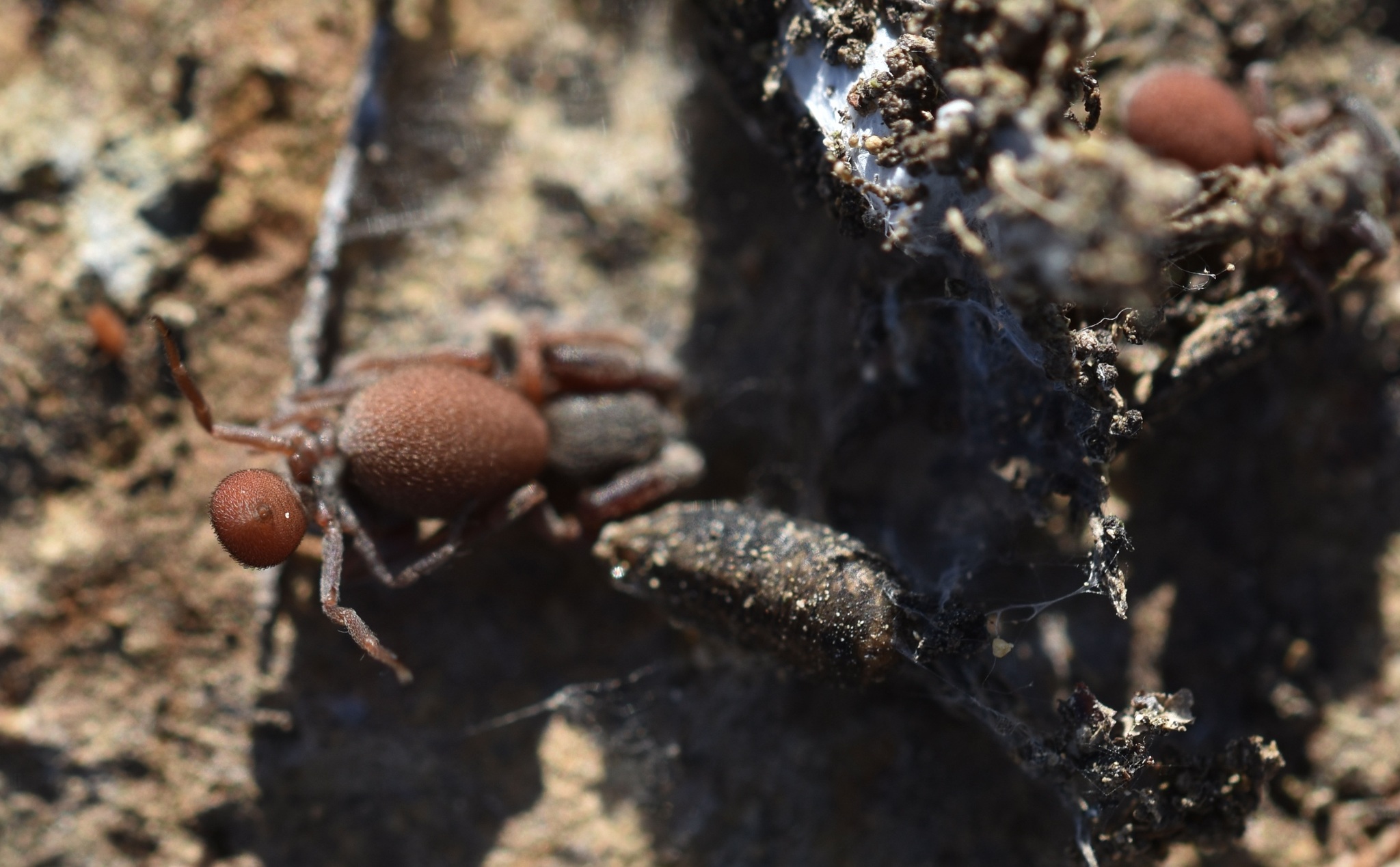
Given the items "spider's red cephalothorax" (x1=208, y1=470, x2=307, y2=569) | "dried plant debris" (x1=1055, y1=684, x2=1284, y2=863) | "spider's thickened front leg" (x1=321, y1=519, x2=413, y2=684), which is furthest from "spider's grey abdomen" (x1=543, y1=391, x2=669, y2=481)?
"dried plant debris" (x1=1055, y1=684, x2=1284, y2=863)

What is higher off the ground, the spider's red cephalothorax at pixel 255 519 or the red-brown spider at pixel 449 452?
the red-brown spider at pixel 449 452

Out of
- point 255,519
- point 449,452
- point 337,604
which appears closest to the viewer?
point 255,519

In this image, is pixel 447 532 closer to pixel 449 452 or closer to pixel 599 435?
pixel 449 452

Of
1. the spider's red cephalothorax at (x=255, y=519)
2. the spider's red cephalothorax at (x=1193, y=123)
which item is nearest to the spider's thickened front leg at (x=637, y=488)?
the spider's red cephalothorax at (x=255, y=519)

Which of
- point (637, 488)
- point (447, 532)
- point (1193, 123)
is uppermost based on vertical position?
point (1193, 123)

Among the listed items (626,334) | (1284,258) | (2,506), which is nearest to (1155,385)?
(1284,258)

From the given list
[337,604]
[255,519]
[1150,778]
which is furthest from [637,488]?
[1150,778]

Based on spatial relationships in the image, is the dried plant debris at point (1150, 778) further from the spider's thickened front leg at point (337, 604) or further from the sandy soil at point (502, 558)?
the spider's thickened front leg at point (337, 604)
